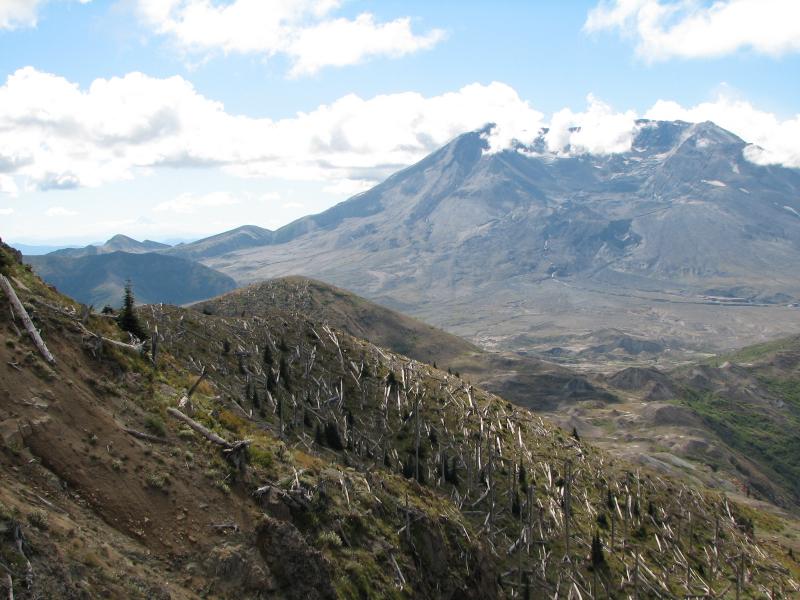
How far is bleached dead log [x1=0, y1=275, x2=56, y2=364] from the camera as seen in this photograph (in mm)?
23125

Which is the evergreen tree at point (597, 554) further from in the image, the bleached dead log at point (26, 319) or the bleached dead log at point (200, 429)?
the bleached dead log at point (26, 319)

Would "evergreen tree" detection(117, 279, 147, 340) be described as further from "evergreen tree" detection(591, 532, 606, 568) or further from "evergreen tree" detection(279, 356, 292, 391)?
"evergreen tree" detection(591, 532, 606, 568)

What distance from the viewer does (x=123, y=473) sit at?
20.9m

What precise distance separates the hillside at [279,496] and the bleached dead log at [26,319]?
38 cm

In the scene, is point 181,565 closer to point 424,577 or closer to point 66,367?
point 66,367

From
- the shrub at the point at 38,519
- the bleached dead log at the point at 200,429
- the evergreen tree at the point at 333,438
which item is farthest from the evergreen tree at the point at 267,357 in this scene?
the shrub at the point at 38,519

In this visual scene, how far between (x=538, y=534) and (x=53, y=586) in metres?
43.2

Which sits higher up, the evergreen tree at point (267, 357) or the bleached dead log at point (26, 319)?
the bleached dead log at point (26, 319)

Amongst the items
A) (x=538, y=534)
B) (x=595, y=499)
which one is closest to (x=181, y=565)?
(x=538, y=534)

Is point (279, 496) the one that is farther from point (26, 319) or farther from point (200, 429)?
point (26, 319)

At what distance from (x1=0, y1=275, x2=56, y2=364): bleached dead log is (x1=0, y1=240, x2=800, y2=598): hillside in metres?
0.38

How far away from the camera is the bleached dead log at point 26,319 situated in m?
23.1

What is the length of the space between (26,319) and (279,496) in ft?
38.3

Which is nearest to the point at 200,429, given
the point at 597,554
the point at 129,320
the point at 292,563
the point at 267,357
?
the point at 292,563
